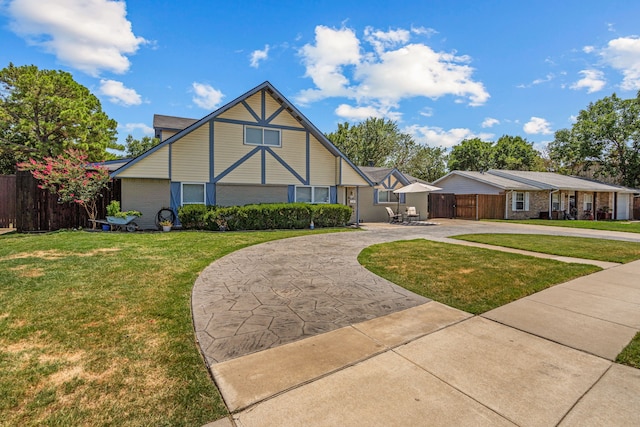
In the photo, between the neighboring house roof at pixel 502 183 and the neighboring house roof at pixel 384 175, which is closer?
the neighboring house roof at pixel 384 175

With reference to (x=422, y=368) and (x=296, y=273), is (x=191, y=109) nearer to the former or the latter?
(x=296, y=273)

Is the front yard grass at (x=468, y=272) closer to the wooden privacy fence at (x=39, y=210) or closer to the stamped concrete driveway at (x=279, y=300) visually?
the stamped concrete driveway at (x=279, y=300)

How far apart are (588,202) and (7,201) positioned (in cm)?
3876

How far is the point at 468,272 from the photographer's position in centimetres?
588

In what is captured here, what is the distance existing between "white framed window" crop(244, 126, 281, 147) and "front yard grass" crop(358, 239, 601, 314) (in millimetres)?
9233

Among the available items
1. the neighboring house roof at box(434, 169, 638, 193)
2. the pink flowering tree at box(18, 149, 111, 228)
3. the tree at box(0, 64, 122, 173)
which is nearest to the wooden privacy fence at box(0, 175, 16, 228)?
the pink flowering tree at box(18, 149, 111, 228)

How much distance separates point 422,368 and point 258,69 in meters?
17.1

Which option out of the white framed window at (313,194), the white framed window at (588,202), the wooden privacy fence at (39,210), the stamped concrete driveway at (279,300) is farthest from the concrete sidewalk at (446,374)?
the white framed window at (588,202)

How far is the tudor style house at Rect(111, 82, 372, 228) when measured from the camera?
13156 mm

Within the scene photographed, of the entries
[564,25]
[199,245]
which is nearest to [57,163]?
[199,245]

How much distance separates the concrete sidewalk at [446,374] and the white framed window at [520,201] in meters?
22.7

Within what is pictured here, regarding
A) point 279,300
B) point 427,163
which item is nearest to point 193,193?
point 279,300

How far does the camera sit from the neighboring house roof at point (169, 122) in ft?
52.6

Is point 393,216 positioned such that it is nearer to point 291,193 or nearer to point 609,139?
point 291,193
